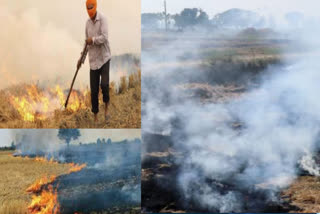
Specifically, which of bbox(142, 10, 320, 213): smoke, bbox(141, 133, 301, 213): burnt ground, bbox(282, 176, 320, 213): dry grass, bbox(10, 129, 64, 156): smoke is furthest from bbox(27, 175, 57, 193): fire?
bbox(282, 176, 320, 213): dry grass

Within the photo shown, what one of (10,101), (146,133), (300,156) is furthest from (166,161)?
(10,101)

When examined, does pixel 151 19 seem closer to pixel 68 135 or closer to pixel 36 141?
pixel 68 135

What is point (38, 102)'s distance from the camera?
4.40 metres

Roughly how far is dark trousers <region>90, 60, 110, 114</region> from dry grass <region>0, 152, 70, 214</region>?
→ 73 cm

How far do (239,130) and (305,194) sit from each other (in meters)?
0.94

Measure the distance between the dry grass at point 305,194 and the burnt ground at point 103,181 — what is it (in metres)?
1.59

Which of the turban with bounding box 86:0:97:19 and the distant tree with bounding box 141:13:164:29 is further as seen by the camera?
the distant tree with bounding box 141:13:164:29

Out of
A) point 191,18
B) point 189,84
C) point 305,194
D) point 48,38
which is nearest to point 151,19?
point 191,18

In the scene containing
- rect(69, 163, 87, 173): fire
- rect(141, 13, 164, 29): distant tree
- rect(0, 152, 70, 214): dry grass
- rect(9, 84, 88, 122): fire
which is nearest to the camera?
rect(0, 152, 70, 214): dry grass

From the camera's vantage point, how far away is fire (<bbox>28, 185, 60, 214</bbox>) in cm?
432

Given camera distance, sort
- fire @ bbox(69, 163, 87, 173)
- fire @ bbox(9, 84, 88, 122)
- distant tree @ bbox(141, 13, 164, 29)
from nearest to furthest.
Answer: fire @ bbox(9, 84, 88, 122)
fire @ bbox(69, 163, 87, 173)
distant tree @ bbox(141, 13, 164, 29)

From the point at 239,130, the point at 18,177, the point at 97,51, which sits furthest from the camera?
the point at 239,130

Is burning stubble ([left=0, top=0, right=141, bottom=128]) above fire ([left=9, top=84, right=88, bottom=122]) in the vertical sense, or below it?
above

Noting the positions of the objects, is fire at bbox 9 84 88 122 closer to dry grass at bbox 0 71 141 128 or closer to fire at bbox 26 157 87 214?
dry grass at bbox 0 71 141 128
